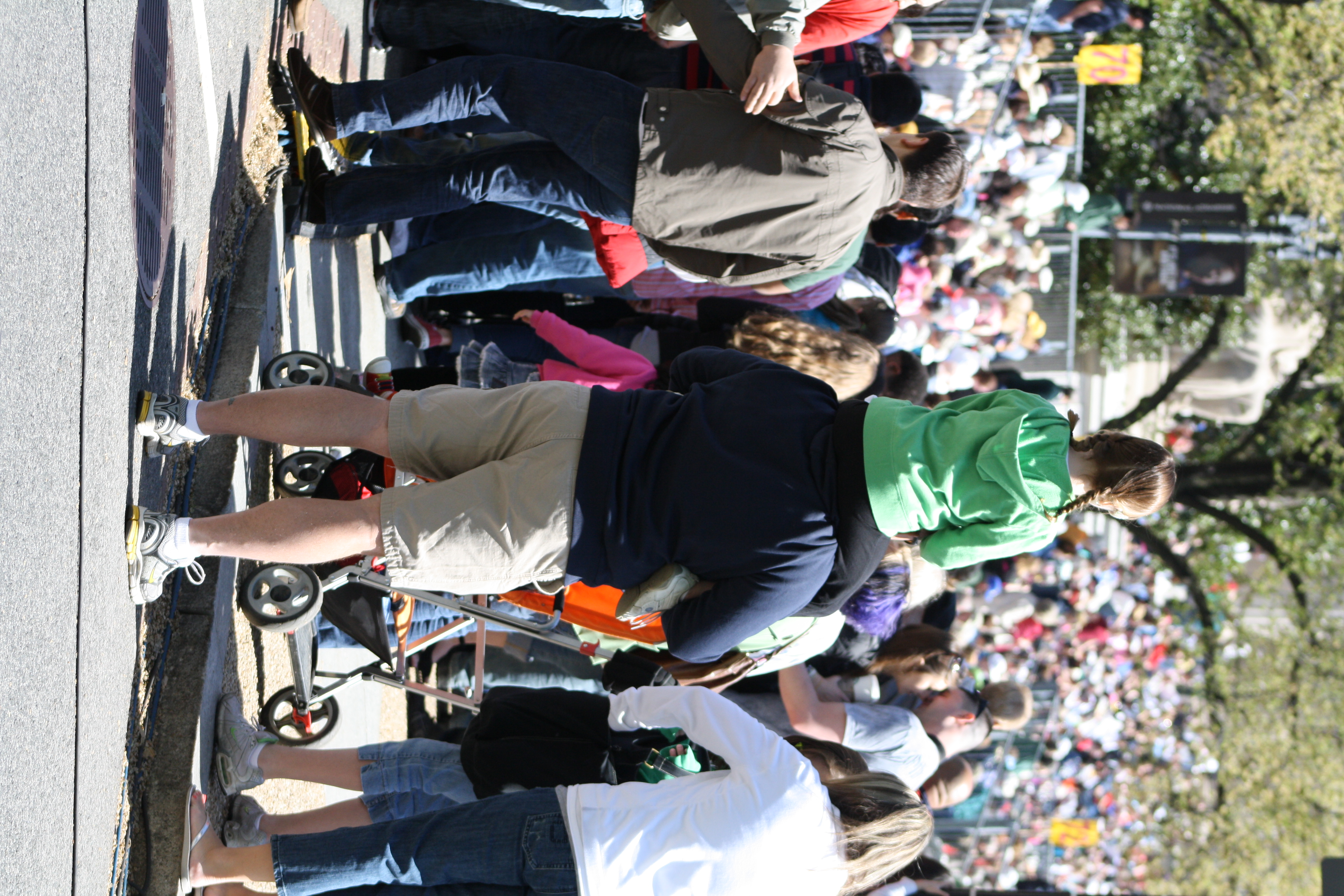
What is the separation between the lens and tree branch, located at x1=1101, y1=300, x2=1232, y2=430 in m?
15.2

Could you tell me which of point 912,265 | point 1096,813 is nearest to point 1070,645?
point 1096,813

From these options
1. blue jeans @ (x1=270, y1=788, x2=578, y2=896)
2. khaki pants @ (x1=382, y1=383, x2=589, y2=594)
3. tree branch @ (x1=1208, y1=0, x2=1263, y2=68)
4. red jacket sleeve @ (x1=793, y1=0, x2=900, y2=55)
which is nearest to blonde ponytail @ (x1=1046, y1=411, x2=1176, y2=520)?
khaki pants @ (x1=382, y1=383, x2=589, y2=594)

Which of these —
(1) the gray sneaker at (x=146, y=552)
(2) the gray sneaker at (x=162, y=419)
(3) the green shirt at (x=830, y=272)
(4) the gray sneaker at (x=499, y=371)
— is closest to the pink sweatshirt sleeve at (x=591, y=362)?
(4) the gray sneaker at (x=499, y=371)

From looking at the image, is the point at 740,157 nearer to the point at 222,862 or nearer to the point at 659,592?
the point at 659,592

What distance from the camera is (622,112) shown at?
12.5 ft

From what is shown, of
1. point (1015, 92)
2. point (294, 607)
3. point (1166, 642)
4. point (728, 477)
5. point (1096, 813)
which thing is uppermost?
point (1015, 92)

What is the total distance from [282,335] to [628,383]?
1.43 m

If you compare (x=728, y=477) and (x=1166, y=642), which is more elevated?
(x=728, y=477)

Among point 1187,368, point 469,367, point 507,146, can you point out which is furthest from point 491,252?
point 1187,368

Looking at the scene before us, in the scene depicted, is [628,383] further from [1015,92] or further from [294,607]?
[1015,92]

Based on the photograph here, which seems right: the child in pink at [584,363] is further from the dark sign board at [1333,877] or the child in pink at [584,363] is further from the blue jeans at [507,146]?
the dark sign board at [1333,877]

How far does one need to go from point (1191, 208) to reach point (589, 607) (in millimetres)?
8772

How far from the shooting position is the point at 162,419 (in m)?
3.08

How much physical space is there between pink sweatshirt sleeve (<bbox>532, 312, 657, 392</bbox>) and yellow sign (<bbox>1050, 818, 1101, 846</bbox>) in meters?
7.66
